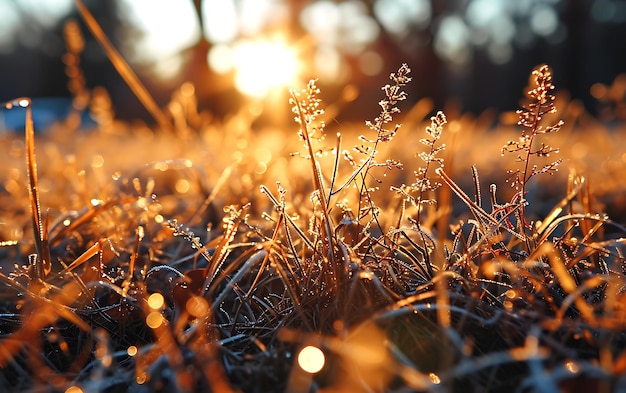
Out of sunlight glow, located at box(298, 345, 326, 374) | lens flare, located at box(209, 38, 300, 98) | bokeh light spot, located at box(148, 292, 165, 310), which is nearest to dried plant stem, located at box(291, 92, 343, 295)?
sunlight glow, located at box(298, 345, 326, 374)

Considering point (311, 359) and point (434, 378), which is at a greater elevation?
point (311, 359)

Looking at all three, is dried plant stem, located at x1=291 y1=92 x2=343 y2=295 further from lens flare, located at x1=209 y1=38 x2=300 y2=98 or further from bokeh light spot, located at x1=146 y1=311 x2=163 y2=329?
lens flare, located at x1=209 y1=38 x2=300 y2=98

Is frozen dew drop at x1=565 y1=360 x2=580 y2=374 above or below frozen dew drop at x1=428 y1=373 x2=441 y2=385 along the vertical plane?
below

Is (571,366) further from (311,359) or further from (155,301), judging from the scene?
(155,301)

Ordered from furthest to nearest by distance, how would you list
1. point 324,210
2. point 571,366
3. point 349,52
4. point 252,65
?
point 349,52 < point 252,65 < point 324,210 < point 571,366

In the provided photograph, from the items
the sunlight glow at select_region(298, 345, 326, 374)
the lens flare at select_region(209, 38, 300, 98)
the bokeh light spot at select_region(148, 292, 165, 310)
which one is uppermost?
the lens flare at select_region(209, 38, 300, 98)

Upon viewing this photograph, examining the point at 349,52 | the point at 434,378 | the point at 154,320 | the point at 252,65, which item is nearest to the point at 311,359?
the point at 434,378

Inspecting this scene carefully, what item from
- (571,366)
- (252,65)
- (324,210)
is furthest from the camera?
(252,65)

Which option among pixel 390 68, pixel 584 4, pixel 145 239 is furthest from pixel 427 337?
pixel 584 4

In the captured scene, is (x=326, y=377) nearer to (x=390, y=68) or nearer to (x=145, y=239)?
(x=145, y=239)
